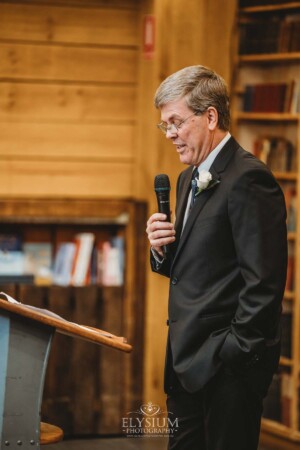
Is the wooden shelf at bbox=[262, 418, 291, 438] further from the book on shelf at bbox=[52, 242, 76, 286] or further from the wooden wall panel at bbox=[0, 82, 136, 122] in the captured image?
the wooden wall panel at bbox=[0, 82, 136, 122]

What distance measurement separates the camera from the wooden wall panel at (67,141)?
17.0 feet

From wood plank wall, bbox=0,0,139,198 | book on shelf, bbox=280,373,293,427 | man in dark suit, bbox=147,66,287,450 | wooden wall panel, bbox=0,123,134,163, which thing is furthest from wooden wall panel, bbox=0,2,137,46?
man in dark suit, bbox=147,66,287,450

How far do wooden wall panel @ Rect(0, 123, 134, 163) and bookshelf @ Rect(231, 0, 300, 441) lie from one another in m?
0.74

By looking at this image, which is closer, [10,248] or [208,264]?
[208,264]

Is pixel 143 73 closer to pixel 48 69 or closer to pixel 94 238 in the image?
pixel 48 69

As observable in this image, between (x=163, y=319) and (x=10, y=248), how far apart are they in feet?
3.32

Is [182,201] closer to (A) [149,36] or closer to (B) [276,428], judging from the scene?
(A) [149,36]

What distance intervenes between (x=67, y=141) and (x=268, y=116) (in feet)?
4.06

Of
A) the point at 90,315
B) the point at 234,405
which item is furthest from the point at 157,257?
the point at 90,315

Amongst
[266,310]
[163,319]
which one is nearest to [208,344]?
[266,310]

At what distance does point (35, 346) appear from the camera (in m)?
2.87

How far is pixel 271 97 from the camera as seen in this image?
17.8ft

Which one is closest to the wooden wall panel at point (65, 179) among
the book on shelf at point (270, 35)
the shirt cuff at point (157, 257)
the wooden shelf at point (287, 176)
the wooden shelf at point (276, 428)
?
the wooden shelf at point (287, 176)

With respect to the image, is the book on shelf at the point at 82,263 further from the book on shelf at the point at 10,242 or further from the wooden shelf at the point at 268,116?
the wooden shelf at the point at 268,116
